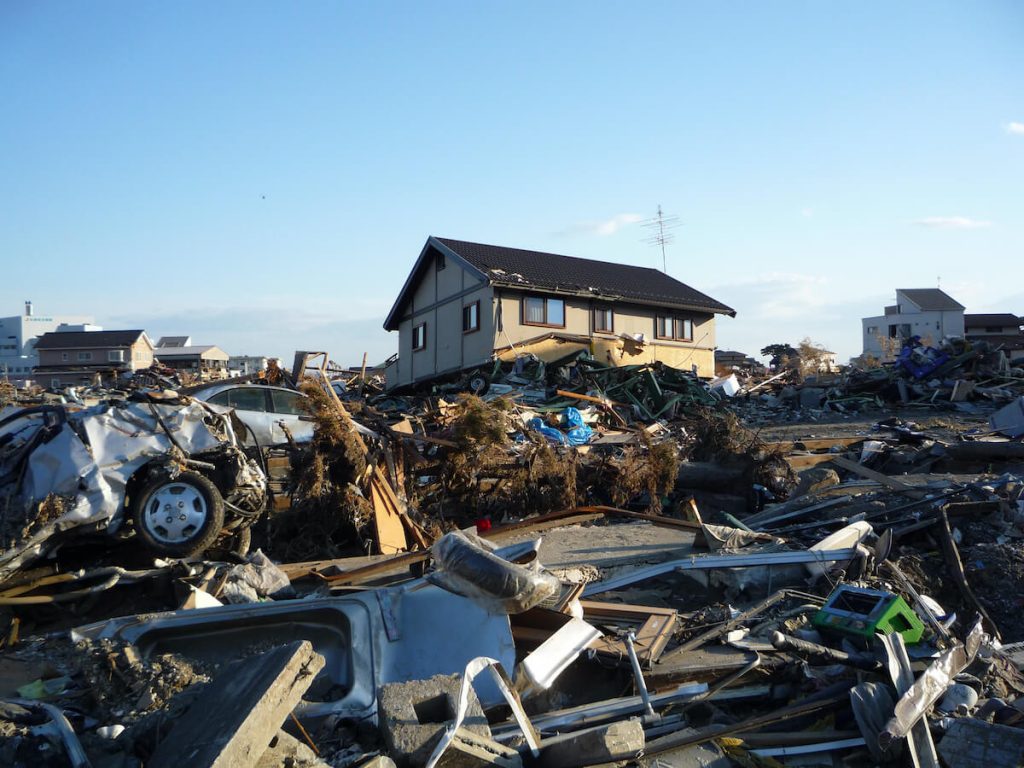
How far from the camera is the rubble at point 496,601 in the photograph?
4.30m

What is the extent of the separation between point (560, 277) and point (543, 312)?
1942 millimetres

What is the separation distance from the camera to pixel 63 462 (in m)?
7.41

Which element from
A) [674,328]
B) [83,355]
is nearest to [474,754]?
[674,328]

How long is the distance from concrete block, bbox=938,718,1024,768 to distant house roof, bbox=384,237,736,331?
20.5m

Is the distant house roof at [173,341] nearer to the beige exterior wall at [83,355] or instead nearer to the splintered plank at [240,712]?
the beige exterior wall at [83,355]

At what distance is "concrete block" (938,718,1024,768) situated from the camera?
4582mm

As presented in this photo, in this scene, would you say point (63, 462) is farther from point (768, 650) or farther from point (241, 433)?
point (768, 650)

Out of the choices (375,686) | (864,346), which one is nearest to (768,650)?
(375,686)

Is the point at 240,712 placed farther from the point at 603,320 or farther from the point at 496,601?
the point at 603,320

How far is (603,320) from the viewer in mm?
27250

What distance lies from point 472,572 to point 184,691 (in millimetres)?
1751

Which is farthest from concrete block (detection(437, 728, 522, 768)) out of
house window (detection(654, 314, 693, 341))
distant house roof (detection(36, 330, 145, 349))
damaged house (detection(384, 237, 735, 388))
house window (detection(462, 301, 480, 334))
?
distant house roof (detection(36, 330, 145, 349))

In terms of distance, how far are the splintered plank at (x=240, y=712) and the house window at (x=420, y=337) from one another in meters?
25.8

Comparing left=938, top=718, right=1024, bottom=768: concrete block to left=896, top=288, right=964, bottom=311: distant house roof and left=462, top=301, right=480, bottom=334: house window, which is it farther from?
left=896, top=288, right=964, bottom=311: distant house roof
